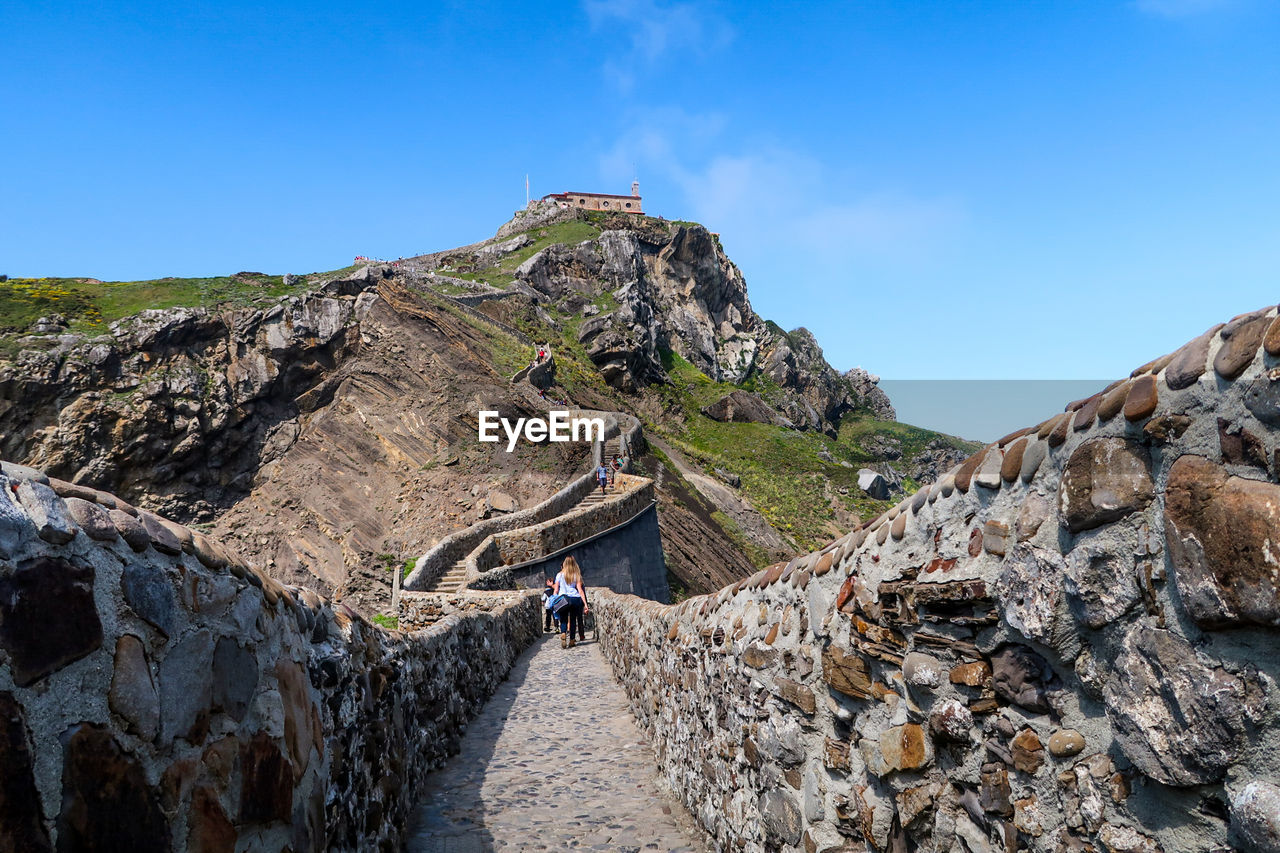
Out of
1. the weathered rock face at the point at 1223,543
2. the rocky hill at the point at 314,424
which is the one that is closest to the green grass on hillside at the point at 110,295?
the rocky hill at the point at 314,424

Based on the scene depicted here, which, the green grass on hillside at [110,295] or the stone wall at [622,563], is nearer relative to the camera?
the stone wall at [622,563]

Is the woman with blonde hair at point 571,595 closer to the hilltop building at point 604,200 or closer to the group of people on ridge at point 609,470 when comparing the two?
the group of people on ridge at point 609,470

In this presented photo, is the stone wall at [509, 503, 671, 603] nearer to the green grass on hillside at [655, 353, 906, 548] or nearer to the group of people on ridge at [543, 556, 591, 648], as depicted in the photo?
the group of people on ridge at [543, 556, 591, 648]

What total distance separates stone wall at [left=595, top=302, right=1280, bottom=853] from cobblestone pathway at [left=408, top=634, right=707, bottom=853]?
1742mm

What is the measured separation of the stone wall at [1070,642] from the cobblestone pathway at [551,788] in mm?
1742

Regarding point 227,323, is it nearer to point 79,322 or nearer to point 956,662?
point 79,322

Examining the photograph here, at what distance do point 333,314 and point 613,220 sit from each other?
43.4 metres

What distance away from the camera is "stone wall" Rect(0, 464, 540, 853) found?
5.50 feet

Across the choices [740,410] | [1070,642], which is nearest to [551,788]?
[1070,642]

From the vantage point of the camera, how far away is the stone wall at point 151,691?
1.68m

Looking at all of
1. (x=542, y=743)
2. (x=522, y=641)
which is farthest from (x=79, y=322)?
(x=542, y=743)

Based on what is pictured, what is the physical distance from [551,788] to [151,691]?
4.24 meters

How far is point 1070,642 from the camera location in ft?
6.81

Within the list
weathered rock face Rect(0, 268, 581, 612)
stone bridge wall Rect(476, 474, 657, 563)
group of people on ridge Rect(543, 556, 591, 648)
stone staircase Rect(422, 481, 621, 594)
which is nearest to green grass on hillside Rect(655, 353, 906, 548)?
weathered rock face Rect(0, 268, 581, 612)
